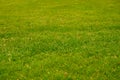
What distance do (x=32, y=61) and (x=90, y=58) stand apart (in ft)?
10.1

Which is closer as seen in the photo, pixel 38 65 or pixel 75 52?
pixel 38 65

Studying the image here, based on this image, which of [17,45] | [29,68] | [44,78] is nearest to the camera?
[44,78]

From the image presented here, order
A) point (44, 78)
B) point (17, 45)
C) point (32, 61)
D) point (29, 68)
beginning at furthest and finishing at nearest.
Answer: point (17, 45) < point (32, 61) < point (29, 68) < point (44, 78)

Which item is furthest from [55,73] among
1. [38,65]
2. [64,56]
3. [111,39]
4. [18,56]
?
[111,39]

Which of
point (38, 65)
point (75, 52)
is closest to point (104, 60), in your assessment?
point (75, 52)

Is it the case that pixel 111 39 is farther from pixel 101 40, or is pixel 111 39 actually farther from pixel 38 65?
pixel 38 65

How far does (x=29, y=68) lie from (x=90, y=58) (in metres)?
3.37

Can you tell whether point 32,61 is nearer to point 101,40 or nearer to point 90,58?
point 90,58

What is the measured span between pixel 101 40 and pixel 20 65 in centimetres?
702

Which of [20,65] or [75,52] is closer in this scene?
[20,65]

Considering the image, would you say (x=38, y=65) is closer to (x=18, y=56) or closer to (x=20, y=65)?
(x=20, y=65)

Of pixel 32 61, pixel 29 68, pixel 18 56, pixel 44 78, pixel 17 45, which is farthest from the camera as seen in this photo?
pixel 17 45

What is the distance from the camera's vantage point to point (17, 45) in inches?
700

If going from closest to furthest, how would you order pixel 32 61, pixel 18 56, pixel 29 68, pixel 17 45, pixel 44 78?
pixel 44 78 → pixel 29 68 → pixel 32 61 → pixel 18 56 → pixel 17 45
